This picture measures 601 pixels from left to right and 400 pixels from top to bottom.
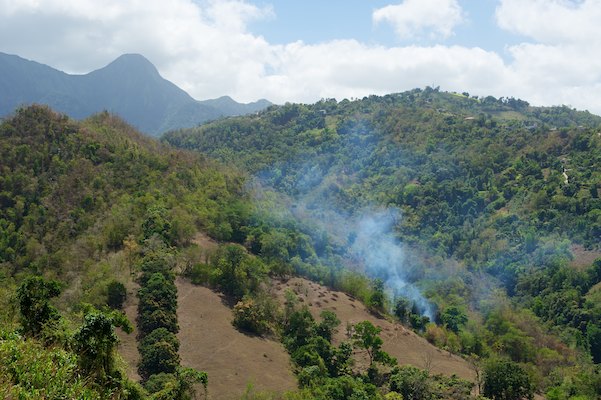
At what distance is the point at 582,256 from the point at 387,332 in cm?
3814

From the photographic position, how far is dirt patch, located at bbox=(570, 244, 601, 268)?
6359cm

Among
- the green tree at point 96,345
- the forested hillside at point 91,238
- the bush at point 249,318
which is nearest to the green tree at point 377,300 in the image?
the bush at point 249,318

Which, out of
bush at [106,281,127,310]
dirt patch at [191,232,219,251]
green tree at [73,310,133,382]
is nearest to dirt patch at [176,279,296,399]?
bush at [106,281,127,310]

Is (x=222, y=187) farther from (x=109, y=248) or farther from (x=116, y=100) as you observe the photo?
(x=116, y=100)

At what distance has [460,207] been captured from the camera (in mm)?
84875

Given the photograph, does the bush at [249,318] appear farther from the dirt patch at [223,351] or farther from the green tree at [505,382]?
the green tree at [505,382]

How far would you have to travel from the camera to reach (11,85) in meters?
165

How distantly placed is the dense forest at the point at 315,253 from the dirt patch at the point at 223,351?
4.31ft

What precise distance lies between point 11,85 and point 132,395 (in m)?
181

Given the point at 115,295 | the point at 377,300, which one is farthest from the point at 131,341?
the point at 377,300

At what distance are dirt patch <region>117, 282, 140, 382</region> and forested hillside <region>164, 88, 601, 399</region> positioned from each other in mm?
17271

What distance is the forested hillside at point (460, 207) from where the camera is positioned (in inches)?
1953

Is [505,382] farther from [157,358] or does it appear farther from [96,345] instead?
[96,345]

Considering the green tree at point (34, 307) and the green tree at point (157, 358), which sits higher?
the green tree at point (34, 307)
